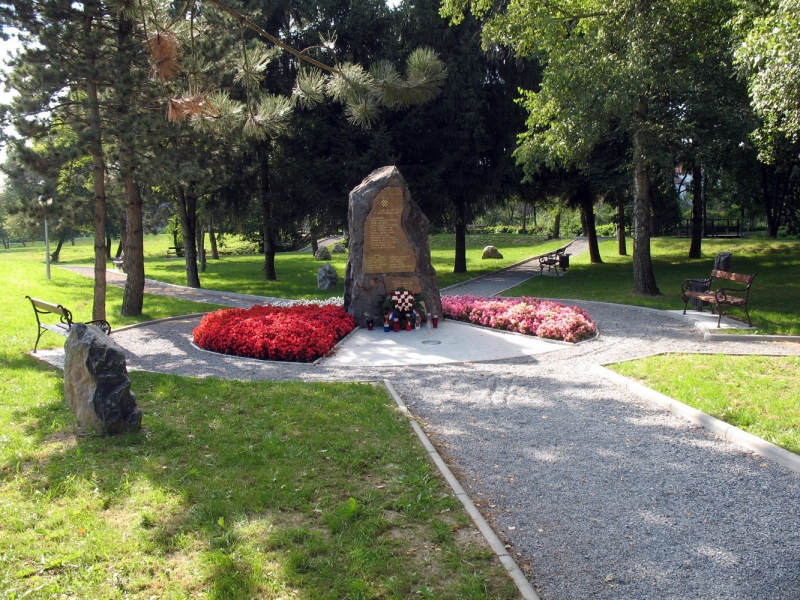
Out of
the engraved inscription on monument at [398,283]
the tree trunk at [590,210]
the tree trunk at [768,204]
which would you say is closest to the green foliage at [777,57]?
the engraved inscription on monument at [398,283]

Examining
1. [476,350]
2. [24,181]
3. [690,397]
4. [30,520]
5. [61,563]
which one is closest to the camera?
[61,563]

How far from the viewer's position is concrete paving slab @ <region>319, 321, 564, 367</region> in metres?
9.84

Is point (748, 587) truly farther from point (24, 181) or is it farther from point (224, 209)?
point (224, 209)

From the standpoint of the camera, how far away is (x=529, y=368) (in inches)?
356

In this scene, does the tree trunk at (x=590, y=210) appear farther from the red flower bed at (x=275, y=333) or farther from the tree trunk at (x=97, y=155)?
the tree trunk at (x=97, y=155)

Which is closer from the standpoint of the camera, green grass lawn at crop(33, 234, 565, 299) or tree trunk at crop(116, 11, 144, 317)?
tree trunk at crop(116, 11, 144, 317)

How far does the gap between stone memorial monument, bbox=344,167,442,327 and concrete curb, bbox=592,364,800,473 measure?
5724 mm

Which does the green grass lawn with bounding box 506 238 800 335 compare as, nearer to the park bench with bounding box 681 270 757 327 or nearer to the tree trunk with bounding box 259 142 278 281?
the park bench with bounding box 681 270 757 327

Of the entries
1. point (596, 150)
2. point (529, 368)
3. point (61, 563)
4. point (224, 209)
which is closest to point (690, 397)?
point (529, 368)

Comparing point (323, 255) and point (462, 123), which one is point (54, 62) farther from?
point (323, 255)

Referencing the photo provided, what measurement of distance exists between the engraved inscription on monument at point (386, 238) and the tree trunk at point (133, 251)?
18.8 feet

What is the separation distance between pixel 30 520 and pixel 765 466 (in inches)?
230

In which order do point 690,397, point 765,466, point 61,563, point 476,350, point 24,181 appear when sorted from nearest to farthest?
point 61,563, point 765,466, point 690,397, point 476,350, point 24,181

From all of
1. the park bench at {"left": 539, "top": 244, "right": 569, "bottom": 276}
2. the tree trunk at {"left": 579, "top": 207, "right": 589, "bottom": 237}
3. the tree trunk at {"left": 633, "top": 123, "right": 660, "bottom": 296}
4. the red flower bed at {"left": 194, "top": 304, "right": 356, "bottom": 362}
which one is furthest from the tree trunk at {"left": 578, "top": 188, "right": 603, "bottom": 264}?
the red flower bed at {"left": 194, "top": 304, "right": 356, "bottom": 362}
